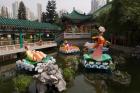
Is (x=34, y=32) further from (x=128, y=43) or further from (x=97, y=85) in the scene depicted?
(x=97, y=85)

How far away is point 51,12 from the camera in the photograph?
7088 cm

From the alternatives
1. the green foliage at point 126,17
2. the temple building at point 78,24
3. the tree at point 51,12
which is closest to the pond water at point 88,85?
the green foliage at point 126,17

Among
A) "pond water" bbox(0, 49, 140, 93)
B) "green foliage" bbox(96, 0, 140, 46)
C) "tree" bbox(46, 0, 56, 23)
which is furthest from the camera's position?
"tree" bbox(46, 0, 56, 23)

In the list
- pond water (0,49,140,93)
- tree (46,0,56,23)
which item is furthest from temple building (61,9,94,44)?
pond water (0,49,140,93)

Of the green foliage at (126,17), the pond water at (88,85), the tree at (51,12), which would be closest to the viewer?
the pond water at (88,85)

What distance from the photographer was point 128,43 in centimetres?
3738

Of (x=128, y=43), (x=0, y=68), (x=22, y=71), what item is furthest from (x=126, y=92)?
(x=128, y=43)

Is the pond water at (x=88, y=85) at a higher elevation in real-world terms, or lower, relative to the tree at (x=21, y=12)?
lower

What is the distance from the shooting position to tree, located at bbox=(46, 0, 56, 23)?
69.9 meters

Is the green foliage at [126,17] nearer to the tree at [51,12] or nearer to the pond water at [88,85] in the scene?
the pond water at [88,85]

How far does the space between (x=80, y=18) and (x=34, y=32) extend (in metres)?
18.3

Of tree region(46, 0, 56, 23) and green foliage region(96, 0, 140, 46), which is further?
tree region(46, 0, 56, 23)

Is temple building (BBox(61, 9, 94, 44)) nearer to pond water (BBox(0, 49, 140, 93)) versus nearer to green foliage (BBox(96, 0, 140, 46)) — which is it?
green foliage (BBox(96, 0, 140, 46))

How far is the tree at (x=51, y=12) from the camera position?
69875mm
